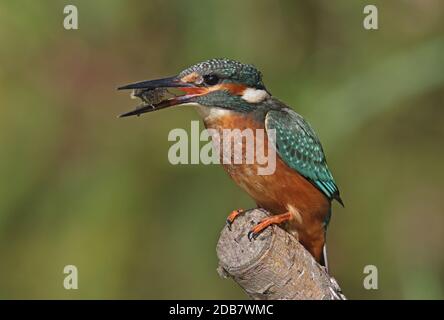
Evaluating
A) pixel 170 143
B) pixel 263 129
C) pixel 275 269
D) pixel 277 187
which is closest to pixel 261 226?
pixel 275 269

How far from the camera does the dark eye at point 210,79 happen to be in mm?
3105

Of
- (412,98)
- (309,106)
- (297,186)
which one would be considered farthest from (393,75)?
(297,186)

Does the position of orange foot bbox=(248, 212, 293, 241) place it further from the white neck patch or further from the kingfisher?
the white neck patch

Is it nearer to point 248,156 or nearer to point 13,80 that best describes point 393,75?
point 248,156

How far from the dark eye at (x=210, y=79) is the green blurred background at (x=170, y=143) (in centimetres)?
115

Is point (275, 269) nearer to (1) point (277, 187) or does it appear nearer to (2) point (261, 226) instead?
(2) point (261, 226)

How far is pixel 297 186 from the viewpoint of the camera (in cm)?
322

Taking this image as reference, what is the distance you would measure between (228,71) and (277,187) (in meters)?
0.43

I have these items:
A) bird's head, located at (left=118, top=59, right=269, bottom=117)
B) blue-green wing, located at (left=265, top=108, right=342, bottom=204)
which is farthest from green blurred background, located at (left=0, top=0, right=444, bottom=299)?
bird's head, located at (left=118, top=59, right=269, bottom=117)

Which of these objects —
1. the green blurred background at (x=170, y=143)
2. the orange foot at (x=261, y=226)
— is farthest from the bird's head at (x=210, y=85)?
the green blurred background at (x=170, y=143)

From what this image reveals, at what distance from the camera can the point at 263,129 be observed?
3213mm

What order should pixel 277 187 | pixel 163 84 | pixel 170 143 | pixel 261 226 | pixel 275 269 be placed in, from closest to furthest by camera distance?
pixel 275 269, pixel 261 226, pixel 163 84, pixel 277 187, pixel 170 143

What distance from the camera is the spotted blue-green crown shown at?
309 cm

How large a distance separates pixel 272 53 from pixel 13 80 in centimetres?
125
